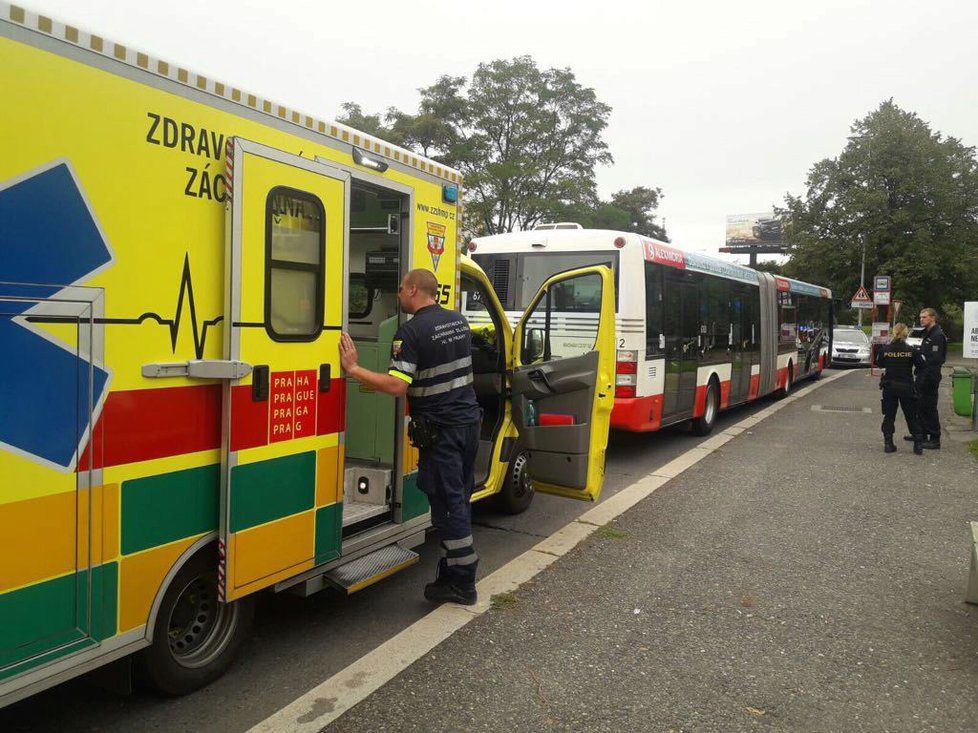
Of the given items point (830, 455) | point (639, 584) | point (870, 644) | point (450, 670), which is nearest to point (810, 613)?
point (870, 644)

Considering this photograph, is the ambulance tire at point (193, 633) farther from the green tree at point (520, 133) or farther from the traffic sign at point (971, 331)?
the green tree at point (520, 133)

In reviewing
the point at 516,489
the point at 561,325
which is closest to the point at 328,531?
the point at 516,489

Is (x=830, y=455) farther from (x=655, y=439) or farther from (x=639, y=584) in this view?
(x=639, y=584)

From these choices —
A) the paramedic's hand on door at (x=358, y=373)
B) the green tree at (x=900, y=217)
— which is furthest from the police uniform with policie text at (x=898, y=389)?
the green tree at (x=900, y=217)

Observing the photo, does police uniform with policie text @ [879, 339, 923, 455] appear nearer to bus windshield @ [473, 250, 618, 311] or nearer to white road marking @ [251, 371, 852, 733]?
bus windshield @ [473, 250, 618, 311]

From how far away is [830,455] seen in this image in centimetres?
909

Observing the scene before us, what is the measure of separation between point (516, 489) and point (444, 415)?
7.39ft

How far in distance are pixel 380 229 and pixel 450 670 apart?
2.72 meters

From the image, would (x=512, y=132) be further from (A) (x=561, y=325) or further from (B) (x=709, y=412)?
(A) (x=561, y=325)

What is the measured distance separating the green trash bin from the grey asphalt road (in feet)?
29.4

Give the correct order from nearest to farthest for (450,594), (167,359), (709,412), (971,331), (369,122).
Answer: (167,359) < (450,594) < (709,412) < (971,331) < (369,122)

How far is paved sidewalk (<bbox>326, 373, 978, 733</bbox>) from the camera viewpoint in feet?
10.6

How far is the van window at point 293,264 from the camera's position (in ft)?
10.7

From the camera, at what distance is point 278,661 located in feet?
11.9
